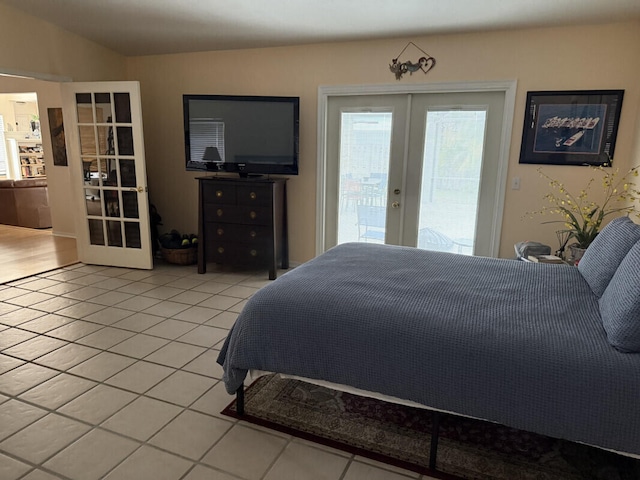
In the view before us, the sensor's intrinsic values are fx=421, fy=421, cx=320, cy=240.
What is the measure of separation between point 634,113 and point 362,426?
3179mm

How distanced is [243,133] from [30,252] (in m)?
3.12

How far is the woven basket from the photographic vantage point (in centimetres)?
469

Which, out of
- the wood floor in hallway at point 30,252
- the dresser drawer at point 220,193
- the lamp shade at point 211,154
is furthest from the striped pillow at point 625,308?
the wood floor in hallway at point 30,252

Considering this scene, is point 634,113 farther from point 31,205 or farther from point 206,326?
point 31,205

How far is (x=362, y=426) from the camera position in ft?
6.70

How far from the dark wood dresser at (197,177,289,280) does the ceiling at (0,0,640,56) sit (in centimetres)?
139

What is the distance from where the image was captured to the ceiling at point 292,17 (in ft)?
10.2

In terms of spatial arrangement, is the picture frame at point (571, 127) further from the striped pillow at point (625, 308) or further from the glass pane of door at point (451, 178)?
the striped pillow at point (625, 308)

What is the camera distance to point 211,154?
442 cm

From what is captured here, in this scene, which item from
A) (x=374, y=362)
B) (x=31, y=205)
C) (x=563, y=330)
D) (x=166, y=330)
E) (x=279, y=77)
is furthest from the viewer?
(x=31, y=205)

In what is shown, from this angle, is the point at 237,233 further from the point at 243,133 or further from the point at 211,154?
the point at 243,133

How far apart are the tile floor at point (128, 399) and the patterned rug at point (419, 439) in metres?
0.08

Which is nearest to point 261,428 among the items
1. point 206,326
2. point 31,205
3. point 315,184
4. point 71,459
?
point 71,459

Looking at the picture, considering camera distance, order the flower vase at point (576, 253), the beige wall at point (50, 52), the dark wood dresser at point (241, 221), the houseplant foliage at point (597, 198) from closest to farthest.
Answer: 1. the flower vase at point (576, 253)
2. the houseplant foliage at point (597, 198)
3. the beige wall at point (50, 52)
4. the dark wood dresser at point (241, 221)
